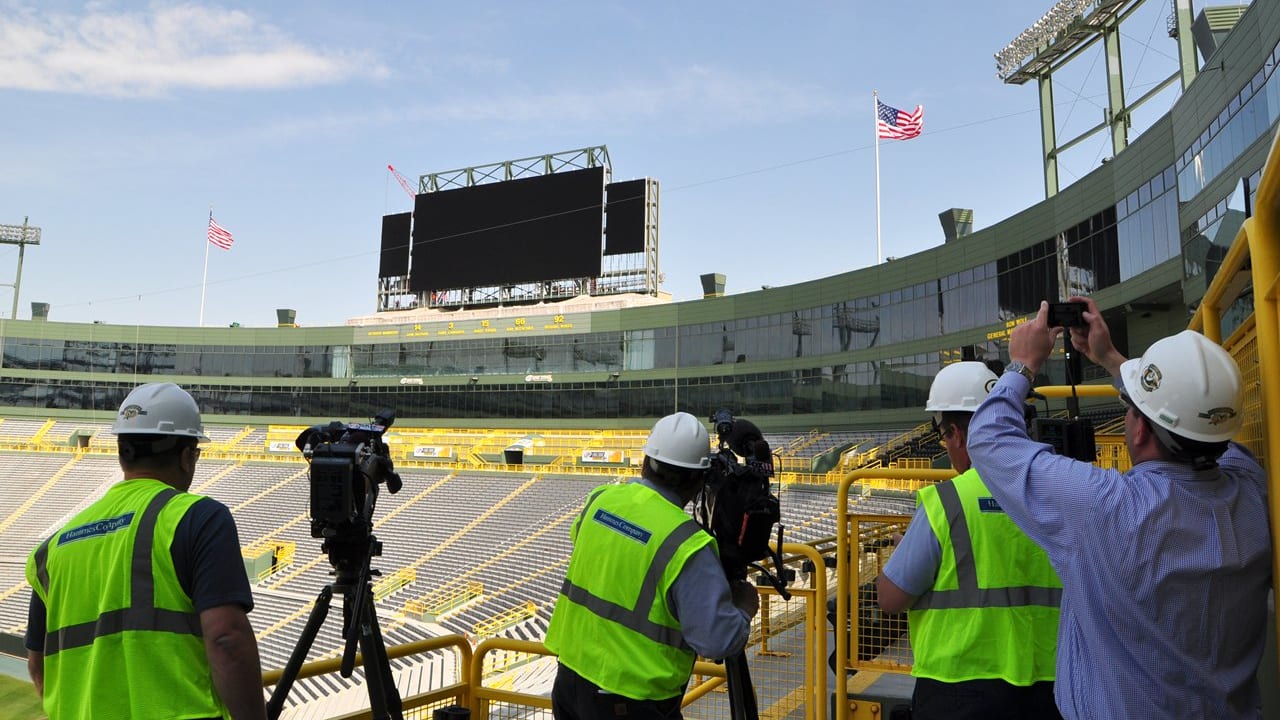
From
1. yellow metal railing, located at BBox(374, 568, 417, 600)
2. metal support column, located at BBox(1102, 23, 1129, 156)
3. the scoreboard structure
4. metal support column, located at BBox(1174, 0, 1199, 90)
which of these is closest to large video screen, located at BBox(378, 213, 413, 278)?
the scoreboard structure

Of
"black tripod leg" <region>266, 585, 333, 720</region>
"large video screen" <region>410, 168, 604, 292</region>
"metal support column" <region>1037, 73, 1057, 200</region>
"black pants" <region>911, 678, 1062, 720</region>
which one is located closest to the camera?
"black pants" <region>911, 678, 1062, 720</region>

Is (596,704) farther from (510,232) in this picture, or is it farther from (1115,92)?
(510,232)

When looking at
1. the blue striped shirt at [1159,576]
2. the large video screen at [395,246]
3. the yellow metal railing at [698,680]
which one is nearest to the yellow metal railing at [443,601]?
the yellow metal railing at [698,680]

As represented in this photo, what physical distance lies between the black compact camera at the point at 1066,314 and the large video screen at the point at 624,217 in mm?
45411

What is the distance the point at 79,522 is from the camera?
2.63 metres

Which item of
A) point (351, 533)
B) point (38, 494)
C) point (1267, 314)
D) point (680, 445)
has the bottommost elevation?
point (38, 494)

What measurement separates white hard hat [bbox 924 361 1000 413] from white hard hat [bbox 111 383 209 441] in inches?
106

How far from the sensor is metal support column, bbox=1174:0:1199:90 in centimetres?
2523

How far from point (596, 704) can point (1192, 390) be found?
2134 millimetres

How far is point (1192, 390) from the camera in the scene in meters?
2.00

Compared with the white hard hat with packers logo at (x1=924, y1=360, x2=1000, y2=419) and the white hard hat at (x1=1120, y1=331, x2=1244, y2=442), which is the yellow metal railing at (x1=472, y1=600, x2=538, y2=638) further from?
the white hard hat at (x1=1120, y1=331, x2=1244, y2=442)

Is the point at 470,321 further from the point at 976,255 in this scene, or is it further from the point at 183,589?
the point at 183,589

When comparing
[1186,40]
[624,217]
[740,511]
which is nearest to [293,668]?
[740,511]

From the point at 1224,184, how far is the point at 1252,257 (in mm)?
21834
